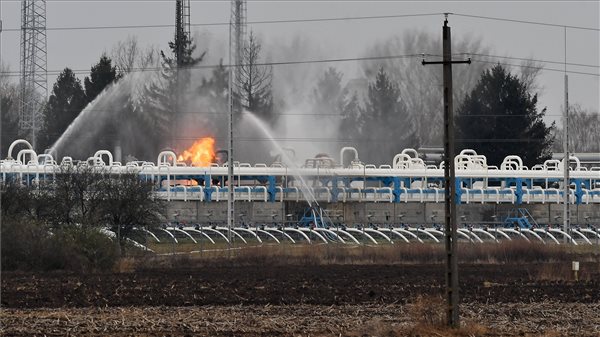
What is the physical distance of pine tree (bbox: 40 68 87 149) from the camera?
9025 cm

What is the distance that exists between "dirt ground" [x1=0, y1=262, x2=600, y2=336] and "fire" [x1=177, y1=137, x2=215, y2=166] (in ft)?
123

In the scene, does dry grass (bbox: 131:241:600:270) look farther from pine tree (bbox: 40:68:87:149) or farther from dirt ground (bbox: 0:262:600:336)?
pine tree (bbox: 40:68:87:149)

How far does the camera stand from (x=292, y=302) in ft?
100

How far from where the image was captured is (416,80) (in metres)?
99.8

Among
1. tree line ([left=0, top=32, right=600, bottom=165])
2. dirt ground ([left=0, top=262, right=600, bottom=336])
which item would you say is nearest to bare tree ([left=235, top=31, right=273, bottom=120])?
tree line ([left=0, top=32, right=600, bottom=165])

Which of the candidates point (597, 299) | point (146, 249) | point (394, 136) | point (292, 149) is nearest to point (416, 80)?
point (394, 136)

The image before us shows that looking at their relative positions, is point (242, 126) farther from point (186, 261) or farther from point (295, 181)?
point (186, 261)

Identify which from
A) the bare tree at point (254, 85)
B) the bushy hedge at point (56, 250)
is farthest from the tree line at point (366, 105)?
the bushy hedge at point (56, 250)

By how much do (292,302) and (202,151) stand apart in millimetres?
50458

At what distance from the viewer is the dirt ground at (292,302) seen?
2473 centimetres

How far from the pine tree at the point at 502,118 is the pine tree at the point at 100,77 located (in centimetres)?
2360

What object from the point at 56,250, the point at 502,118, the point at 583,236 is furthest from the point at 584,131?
the point at 56,250

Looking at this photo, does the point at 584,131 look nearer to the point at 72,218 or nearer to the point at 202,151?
the point at 202,151

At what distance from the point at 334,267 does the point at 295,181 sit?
27.6m
